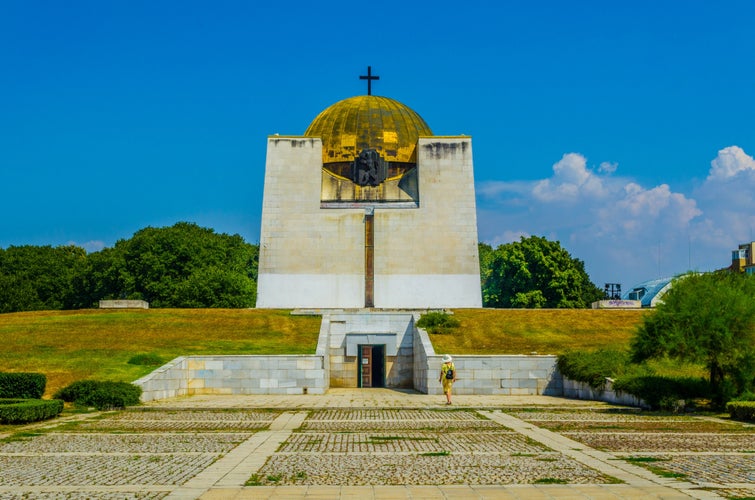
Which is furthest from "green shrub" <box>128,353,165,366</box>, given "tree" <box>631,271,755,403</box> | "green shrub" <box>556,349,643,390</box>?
"tree" <box>631,271,755,403</box>

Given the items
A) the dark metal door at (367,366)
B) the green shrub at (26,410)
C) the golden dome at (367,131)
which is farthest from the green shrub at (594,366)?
the golden dome at (367,131)

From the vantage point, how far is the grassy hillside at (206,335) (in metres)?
24.5

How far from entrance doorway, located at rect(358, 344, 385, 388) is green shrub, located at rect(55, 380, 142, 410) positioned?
1334 cm

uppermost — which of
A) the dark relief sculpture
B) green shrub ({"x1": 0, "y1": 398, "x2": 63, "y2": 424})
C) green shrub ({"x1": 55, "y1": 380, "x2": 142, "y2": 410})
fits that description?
the dark relief sculpture

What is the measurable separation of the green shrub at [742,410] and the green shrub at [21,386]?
15.1 metres

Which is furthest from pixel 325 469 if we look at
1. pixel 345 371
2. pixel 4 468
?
pixel 345 371

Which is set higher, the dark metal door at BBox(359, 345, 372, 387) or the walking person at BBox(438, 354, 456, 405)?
the dark metal door at BBox(359, 345, 372, 387)

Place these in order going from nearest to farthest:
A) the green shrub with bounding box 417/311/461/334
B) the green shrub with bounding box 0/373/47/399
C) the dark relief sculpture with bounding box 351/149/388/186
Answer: the green shrub with bounding box 0/373/47/399 → the green shrub with bounding box 417/311/461/334 → the dark relief sculpture with bounding box 351/149/388/186

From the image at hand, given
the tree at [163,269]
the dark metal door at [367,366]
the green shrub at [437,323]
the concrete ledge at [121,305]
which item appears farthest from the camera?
the tree at [163,269]

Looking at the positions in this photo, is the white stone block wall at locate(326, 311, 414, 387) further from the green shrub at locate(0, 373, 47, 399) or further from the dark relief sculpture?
the dark relief sculpture

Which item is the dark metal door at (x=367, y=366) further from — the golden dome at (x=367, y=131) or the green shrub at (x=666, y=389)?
the golden dome at (x=367, y=131)

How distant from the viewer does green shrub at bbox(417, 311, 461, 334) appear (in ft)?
99.2

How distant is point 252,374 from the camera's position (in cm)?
2464

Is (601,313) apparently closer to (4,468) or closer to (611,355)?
(611,355)
